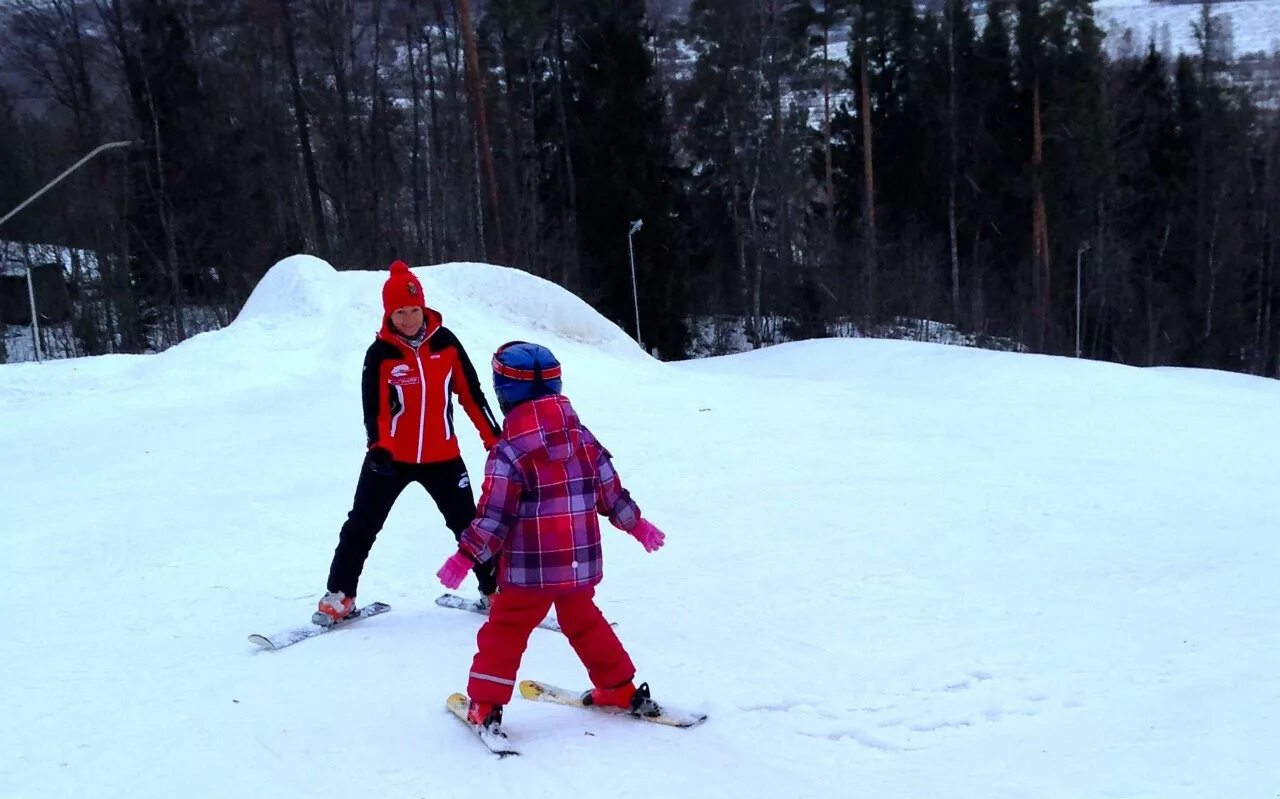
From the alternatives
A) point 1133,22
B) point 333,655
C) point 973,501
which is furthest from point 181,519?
point 1133,22

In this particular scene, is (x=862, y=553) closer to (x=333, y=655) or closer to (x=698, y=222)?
(x=333, y=655)

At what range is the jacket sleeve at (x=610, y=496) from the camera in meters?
3.61

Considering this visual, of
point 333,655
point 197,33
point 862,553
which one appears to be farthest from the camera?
point 197,33

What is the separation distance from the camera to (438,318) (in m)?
4.69

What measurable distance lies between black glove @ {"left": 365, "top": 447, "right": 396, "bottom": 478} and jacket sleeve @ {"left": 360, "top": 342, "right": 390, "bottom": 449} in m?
0.04

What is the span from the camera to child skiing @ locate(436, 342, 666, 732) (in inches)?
135

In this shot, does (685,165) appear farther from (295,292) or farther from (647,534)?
(647,534)

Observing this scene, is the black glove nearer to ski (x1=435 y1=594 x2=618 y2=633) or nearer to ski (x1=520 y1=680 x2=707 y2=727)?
ski (x1=435 y1=594 x2=618 y2=633)

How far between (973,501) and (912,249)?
2990 centimetres

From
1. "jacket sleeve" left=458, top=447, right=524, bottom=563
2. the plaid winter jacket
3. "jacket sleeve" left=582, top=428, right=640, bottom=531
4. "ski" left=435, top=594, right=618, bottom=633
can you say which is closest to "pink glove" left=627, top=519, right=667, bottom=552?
"jacket sleeve" left=582, top=428, right=640, bottom=531

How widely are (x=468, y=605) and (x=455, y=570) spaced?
70.1 inches

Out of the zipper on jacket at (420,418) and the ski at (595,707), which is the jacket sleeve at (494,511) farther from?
the zipper on jacket at (420,418)

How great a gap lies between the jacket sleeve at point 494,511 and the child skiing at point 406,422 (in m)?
1.08

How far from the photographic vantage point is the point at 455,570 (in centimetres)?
336
